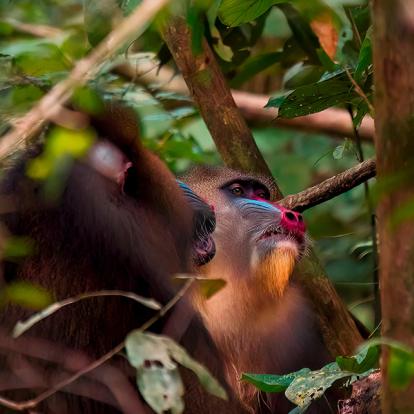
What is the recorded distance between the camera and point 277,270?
3141 mm

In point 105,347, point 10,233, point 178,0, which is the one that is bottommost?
point 105,347

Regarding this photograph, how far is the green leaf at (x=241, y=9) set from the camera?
8.39ft

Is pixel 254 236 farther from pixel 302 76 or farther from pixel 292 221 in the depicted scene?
pixel 302 76

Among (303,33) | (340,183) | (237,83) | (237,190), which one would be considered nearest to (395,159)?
(340,183)

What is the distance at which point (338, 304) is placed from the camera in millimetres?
3131

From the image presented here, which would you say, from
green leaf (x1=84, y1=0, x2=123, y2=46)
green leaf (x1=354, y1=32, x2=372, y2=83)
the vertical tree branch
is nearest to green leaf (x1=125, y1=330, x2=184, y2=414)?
green leaf (x1=354, y1=32, x2=372, y2=83)

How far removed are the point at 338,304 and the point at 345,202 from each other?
8.91ft

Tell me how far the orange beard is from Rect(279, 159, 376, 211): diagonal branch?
0.16 meters

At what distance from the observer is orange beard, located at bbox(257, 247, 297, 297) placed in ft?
10.2

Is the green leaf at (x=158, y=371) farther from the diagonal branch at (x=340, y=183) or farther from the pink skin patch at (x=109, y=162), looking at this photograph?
the diagonal branch at (x=340, y=183)

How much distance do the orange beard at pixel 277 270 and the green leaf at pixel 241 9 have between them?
81cm

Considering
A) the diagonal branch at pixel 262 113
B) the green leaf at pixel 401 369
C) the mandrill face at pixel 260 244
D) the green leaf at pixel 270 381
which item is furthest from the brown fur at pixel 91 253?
the diagonal branch at pixel 262 113

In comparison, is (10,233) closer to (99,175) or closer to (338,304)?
(99,175)

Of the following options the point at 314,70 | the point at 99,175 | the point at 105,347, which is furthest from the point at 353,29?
the point at 105,347
